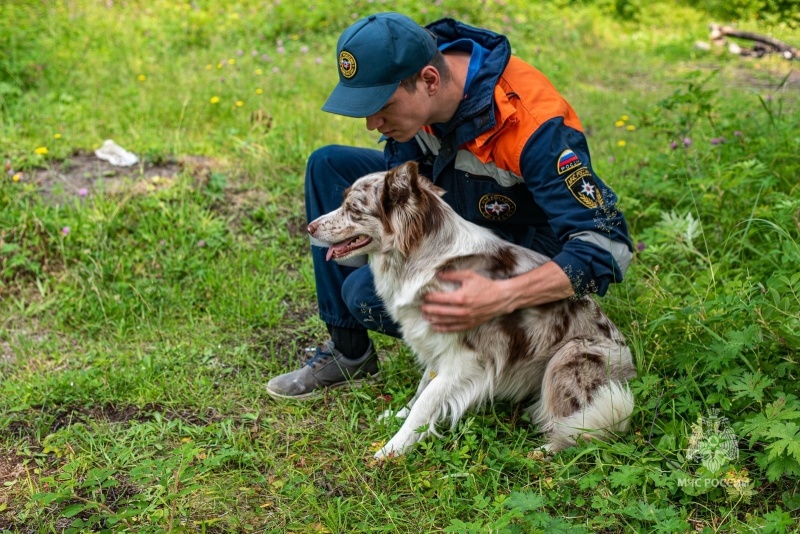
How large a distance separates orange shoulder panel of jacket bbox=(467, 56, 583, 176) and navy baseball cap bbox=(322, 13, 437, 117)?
353mm

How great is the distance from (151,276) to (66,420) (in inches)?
48.0

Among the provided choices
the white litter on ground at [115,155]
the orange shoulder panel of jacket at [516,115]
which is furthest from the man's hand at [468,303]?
the white litter on ground at [115,155]

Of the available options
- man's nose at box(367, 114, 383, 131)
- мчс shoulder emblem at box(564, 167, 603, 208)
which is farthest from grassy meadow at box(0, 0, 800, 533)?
man's nose at box(367, 114, 383, 131)

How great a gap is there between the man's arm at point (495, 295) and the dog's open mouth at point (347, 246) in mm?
401

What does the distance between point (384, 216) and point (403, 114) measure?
0.42m

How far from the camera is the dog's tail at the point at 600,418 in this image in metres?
2.80

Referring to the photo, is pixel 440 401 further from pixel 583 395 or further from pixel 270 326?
pixel 270 326

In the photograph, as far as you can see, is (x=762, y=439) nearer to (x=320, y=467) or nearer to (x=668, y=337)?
(x=668, y=337)

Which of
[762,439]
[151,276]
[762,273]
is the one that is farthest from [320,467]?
[762,273]

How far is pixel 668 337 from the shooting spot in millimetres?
3254

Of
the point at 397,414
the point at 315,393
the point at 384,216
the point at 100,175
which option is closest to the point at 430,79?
the point at 384,216

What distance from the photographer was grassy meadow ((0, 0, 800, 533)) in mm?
2602

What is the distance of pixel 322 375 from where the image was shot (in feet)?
11.5

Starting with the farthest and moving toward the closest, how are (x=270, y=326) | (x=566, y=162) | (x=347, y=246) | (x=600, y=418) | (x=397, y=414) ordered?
(x=270, y=326), (x=397, y=414), (x=347, y=246), (x=600, y=418), (x=566, y=162)
